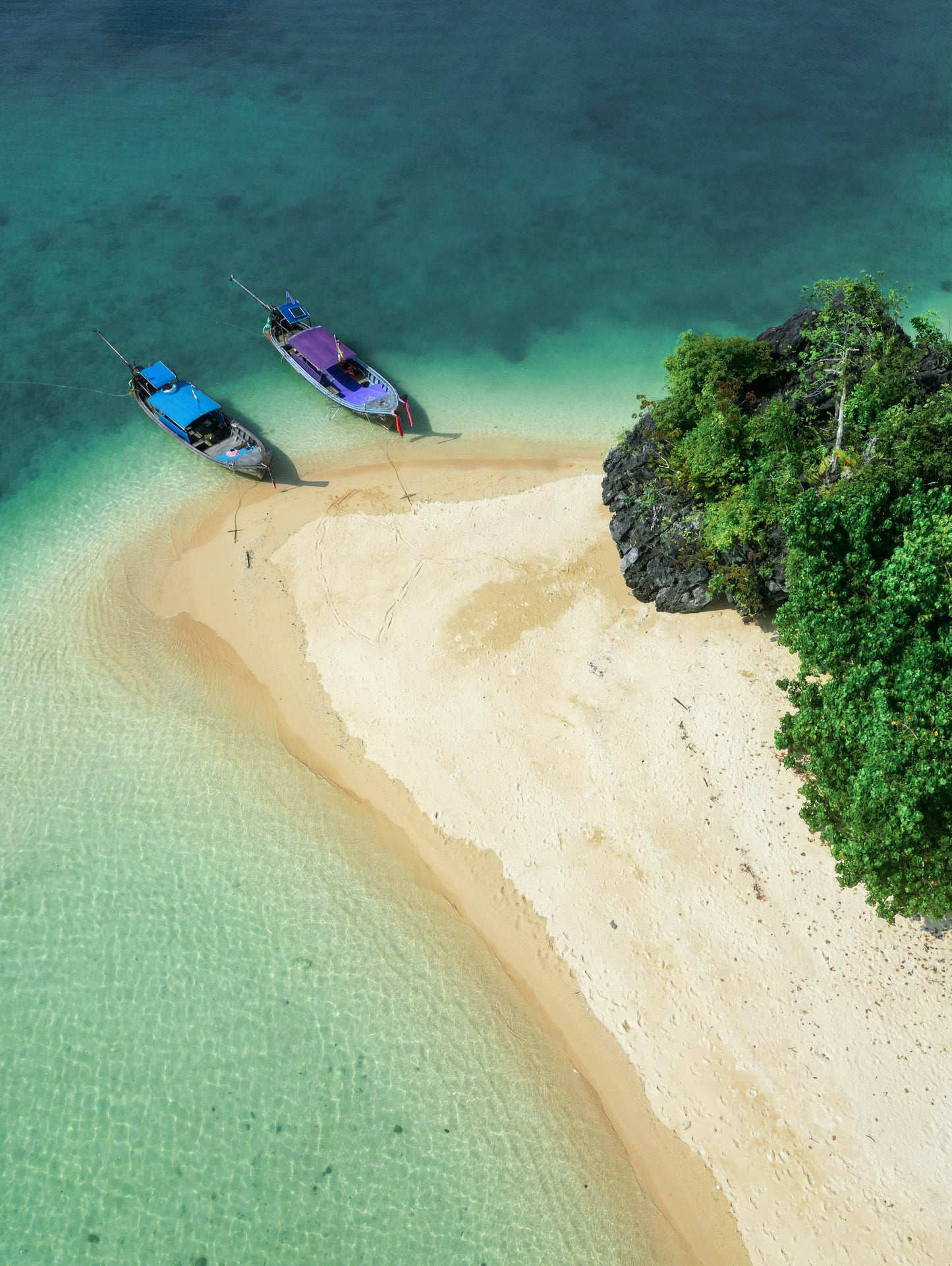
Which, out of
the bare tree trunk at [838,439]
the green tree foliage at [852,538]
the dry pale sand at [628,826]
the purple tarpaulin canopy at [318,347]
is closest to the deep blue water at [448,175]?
the purple tarpaulin canopy at [318,347]

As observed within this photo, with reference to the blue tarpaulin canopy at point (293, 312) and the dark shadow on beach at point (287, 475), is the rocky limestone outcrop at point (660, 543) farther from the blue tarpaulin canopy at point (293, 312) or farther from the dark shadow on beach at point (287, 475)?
the blue tarpaulin canopy at point (293, 312)

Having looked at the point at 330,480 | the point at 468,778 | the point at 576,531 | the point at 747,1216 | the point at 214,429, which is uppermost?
the point at 214,429

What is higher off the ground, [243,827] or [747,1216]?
[243,827]

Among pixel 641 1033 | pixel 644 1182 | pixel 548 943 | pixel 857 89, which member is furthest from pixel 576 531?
pixel 857 89

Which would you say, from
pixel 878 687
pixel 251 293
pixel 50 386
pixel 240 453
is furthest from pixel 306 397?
pixel 878 687

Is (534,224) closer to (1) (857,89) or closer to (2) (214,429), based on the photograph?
(2) (214,429)

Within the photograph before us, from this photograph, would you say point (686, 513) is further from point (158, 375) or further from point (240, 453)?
point (158, 375)

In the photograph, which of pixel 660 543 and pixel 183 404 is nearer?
pixel 660 543
